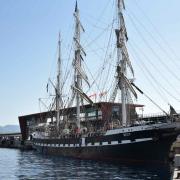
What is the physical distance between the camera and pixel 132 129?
5112 centimetres

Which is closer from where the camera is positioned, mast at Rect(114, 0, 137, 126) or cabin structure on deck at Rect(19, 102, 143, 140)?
mast at Rect(114, 0, 137, 126)

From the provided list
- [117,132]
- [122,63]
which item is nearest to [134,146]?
[117,132]

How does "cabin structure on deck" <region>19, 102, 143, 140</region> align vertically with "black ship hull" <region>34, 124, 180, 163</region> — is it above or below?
above

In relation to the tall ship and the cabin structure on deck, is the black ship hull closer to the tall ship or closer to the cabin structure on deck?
the tall ship

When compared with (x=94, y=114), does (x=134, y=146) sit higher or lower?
lower

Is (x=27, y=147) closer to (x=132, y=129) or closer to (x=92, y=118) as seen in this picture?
(x=92, y=118)

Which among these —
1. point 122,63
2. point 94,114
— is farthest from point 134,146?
point 94,114

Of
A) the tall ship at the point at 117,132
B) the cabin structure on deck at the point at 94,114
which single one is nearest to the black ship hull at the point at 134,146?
the tall ship at the point at 117,132

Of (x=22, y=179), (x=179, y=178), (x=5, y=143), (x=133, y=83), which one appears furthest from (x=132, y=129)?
(x=5, y=143)

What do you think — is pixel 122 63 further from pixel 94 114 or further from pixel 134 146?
pixel 94 114

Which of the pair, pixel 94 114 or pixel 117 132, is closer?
pixel 117 132

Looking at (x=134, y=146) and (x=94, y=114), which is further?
(x=94, y=114)

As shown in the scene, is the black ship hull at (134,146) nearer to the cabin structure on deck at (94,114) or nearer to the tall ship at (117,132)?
the tall ship at (117,132)

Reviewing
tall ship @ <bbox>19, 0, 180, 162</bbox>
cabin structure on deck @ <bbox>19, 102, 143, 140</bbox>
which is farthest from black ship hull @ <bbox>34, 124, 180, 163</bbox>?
cabin structure on deck @ <bbox>19, 102, 143, 140</bbox>
